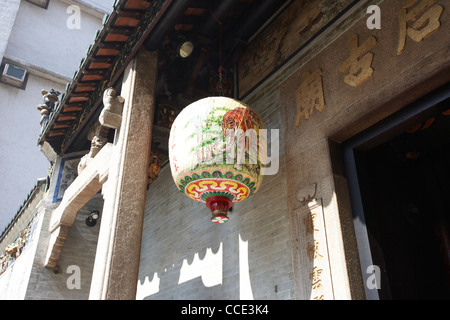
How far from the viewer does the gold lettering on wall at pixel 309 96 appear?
12.0ft

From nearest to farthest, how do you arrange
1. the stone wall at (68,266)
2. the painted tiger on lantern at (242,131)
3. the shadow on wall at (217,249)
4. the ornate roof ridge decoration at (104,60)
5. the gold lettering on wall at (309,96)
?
the painted tiger on lantern at (242,131)
the gold lettering on wall at (309,96)
the shadow on wall at (217,249)
the ornate roof ridge decoration at (104,60)
the stone wall at (68,266)

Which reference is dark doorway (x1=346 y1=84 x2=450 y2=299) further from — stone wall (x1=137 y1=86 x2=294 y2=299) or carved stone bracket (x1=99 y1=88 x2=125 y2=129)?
carved stone bracket (x1=99 y1=88 x2=125 y2=129)

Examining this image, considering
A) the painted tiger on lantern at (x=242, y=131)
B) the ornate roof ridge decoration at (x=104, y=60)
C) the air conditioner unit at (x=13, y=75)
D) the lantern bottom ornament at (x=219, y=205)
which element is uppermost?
the air conditioner unit at (x=13, y=75)

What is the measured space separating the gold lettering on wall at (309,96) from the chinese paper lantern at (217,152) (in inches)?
23.5

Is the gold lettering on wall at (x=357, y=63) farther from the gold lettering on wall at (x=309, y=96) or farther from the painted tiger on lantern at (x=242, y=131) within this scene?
the painted tiger on lantern at (x=242, y=131)

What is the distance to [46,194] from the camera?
704cm

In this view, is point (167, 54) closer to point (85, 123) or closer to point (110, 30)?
point (110, 30)

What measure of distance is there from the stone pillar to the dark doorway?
1844mm

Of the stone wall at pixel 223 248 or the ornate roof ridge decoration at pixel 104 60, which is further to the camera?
the ornate roof ridge decoration at pixel 104 60

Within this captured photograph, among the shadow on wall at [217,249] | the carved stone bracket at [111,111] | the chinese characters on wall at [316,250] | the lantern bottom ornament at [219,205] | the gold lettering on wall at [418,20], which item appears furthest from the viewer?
the carved stone bracket at [111,111]

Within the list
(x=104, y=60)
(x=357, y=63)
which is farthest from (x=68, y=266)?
(x=357, y=63)

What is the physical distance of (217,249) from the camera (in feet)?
15.5

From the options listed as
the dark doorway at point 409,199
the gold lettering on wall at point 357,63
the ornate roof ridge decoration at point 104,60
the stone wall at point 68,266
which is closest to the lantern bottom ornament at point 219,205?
the dark doorway at point 409,199

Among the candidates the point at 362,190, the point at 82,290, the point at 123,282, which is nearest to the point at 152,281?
the point at 82,290
